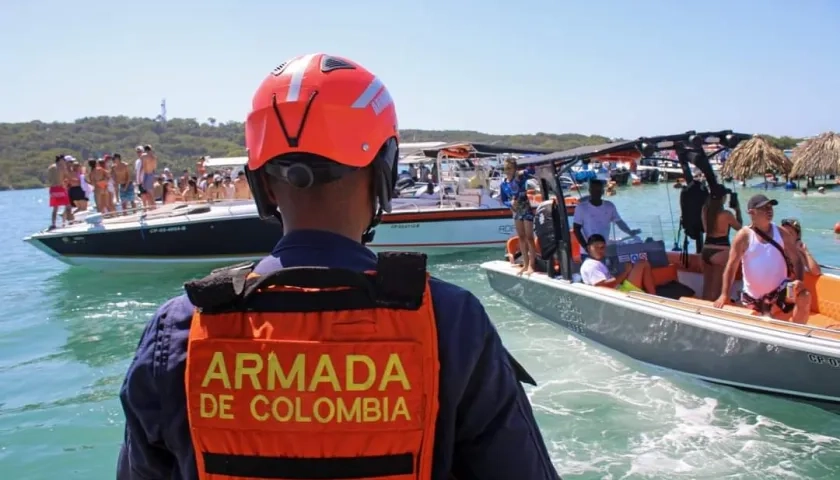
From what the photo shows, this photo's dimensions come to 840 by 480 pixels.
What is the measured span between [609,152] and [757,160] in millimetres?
35664

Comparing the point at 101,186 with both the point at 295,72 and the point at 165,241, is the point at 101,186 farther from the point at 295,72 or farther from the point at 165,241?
the point at 295,72

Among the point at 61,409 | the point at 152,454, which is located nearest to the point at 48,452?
the point at 61,409

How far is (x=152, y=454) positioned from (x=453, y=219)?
15.6 metres

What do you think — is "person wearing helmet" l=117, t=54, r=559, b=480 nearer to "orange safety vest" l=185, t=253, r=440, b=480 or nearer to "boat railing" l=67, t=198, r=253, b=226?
"orange safety vest" l=185, t=253, r=440, b=480

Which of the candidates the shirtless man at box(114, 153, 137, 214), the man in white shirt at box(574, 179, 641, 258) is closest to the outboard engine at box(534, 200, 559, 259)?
the man in white shirt at box(574, 179, 641, 258)

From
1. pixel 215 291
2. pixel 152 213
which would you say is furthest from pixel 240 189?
pixel 215 291

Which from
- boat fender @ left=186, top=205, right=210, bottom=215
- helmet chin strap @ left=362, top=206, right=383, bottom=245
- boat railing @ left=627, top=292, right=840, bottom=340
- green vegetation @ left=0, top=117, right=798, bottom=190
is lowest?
boat railing @ left=627, top=292, right=840, bottom=340

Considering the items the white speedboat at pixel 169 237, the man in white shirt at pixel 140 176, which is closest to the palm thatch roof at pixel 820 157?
the white speedboat at pixel 169 237

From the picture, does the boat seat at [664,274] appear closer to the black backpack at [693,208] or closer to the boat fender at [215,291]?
the black backpack at [693,208]

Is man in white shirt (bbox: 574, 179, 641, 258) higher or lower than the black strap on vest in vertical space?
lower

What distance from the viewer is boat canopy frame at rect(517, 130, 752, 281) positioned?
26.0 ft

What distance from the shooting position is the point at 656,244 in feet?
28.6

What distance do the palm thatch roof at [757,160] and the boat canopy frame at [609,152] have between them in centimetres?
3255

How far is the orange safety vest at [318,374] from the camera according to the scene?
113 centimetres
